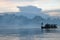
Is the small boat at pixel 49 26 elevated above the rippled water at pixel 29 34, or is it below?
above

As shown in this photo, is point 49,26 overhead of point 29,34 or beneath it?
overhead

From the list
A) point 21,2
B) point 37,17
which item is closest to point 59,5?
point 37,17

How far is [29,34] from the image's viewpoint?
4203 millimetres

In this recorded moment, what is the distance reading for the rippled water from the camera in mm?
4109

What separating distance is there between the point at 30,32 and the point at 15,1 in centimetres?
81

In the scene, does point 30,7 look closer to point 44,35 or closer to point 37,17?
point 37,17

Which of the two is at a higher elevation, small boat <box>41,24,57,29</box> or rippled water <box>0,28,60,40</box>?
small boat <box>41,24,57,29</box>

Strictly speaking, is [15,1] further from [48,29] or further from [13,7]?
[48,29]

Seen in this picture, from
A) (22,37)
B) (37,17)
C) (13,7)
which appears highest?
(13,7)

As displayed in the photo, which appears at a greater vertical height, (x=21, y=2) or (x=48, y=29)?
(x=21, y=2)

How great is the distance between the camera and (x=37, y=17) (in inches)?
166

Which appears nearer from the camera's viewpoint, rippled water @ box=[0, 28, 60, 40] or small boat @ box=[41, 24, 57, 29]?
rippled water @ box=[0, 28, 60, 40]

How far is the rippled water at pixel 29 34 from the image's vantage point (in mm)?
4109

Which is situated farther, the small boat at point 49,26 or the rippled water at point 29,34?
the small boat at point 49,26
